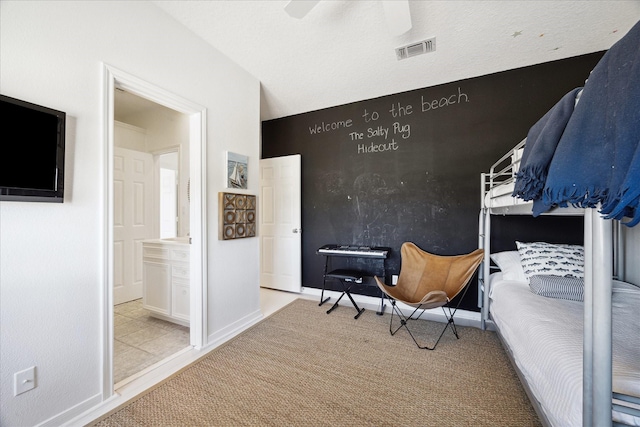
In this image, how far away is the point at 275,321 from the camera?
9.57 ft

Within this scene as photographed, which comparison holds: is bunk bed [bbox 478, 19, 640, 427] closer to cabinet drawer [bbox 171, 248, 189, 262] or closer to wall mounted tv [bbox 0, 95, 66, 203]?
wall mounted tv [bbox 0, 95, 66, 203]

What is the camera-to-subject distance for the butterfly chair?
8.18 feet

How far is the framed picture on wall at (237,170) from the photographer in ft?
8.75

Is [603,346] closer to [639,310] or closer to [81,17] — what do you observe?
[639,310]

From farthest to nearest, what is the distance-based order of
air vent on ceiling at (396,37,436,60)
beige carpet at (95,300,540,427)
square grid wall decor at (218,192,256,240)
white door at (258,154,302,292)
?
white door at (258,154,302,292), square grid wall decor at (218,192,256,240), air vent on ceiling at (396,37,436,60), beige carpet at (95,300,540,427)

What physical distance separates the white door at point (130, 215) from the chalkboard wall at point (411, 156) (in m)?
2.07

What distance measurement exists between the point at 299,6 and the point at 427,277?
2.71 m

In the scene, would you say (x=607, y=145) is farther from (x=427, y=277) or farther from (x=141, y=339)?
(x=141, y=339)

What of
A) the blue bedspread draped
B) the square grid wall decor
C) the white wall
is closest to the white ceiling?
the white wall

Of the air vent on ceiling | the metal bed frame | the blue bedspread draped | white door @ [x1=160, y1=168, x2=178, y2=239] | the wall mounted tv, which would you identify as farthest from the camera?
white door @ [x1=160, y1=168, x2=178, y2=239]

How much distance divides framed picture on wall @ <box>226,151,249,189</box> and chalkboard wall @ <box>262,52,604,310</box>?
4.11ft

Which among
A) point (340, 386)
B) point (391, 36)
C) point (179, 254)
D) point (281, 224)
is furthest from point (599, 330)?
point (281, 224)

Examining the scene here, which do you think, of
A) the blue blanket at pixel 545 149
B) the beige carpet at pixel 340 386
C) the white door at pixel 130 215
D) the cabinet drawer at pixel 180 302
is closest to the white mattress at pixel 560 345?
the beige carpet at pixel 340 386

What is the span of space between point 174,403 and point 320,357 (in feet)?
3.54
